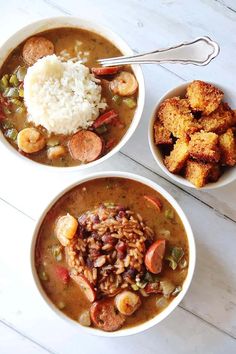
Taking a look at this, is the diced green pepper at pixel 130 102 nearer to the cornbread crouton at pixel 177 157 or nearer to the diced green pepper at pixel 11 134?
the cornbread crouton at pixel 177 157

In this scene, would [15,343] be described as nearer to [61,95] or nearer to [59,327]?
[59,327]

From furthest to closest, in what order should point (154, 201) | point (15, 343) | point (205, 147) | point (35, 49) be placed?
point (15, 343) < point (35, 49) < point (154, 201) < point (205, 147)

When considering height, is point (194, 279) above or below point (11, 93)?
below

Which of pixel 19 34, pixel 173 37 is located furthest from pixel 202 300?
pixel 19 34

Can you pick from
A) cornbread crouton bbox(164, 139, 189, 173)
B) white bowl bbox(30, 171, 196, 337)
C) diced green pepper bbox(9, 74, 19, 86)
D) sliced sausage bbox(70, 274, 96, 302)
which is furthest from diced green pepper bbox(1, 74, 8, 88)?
sliced sausage bbox(70, 274, 96, 302)

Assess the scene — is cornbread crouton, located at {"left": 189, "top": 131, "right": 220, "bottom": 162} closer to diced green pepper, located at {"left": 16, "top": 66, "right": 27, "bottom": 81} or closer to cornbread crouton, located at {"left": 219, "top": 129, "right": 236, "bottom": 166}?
cornbread crouton, located at {"left": 219, "top": 129, "right": 236, "bottom": 166}

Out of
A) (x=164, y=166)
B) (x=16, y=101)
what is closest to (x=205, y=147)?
(x=164, y=166)
